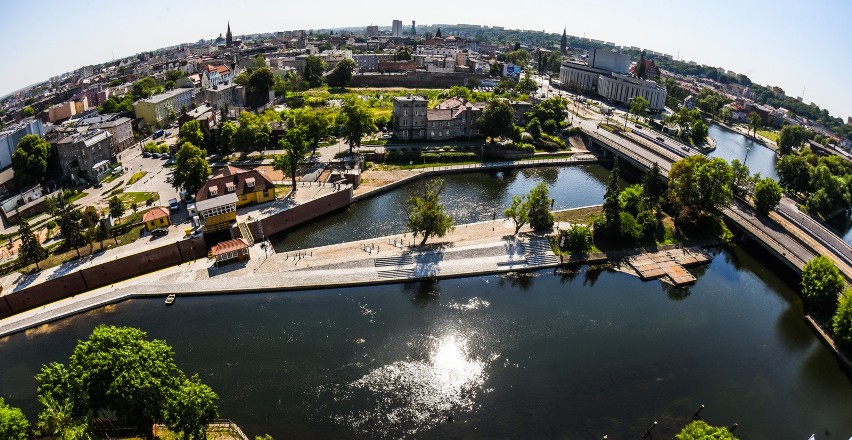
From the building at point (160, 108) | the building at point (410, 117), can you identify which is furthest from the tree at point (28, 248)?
the building at point (410, 117)

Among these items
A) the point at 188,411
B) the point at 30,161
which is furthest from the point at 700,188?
the point at 30,161

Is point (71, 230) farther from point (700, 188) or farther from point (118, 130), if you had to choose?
point (700, 188)

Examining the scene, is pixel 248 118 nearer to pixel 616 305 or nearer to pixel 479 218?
pixel 479 218

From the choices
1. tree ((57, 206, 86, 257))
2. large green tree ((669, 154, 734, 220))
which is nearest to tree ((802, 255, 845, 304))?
large green tree ((669, 154, 734, 220))

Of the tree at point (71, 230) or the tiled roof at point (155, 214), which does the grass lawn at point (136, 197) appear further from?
the tree at point (71, 230)

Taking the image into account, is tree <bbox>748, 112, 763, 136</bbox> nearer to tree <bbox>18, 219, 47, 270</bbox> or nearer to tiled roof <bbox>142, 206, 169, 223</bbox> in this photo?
tiled roof <bbox>142, 206, 169, 223</bbox>

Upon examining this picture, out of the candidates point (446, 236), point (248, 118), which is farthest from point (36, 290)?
point (248, 118)
